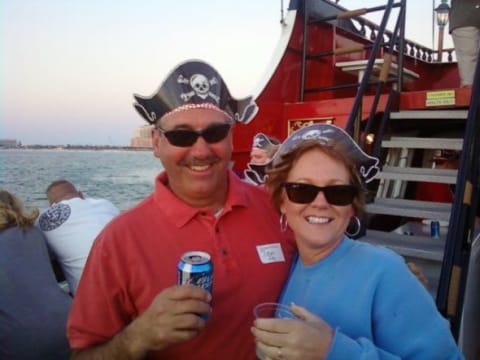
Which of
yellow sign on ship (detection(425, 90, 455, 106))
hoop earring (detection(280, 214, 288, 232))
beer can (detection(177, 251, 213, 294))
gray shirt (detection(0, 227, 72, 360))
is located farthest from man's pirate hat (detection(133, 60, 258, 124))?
yellow sign on ship (detection(425, 90, 455, 106))

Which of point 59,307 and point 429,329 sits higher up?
point 429,329

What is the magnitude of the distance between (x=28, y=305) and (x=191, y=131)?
1.42m

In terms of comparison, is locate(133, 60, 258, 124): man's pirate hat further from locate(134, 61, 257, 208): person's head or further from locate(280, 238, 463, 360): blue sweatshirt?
locate(280, 238, 463, 360): blue sweatshirt

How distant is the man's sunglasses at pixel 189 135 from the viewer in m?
1.62

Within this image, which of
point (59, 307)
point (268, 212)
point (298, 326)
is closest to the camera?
point (298, 326)

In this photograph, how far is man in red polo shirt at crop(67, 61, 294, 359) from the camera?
55.1 inches

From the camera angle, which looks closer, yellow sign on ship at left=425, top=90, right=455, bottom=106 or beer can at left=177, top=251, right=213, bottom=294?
beer can at left=177, top=251, right=213, bottom=294

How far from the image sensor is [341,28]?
21.2ft

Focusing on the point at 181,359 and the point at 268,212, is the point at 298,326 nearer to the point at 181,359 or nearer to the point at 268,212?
the point at 181,359

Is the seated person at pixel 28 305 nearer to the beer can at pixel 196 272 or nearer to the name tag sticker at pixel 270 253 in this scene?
the name tag sticker at pixel 270 253

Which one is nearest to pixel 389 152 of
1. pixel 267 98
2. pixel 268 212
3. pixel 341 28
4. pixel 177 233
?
pixel 267 98

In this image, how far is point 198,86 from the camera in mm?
1656

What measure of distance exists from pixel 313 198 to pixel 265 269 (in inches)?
13.2

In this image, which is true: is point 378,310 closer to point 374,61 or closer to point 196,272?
point 196,272
